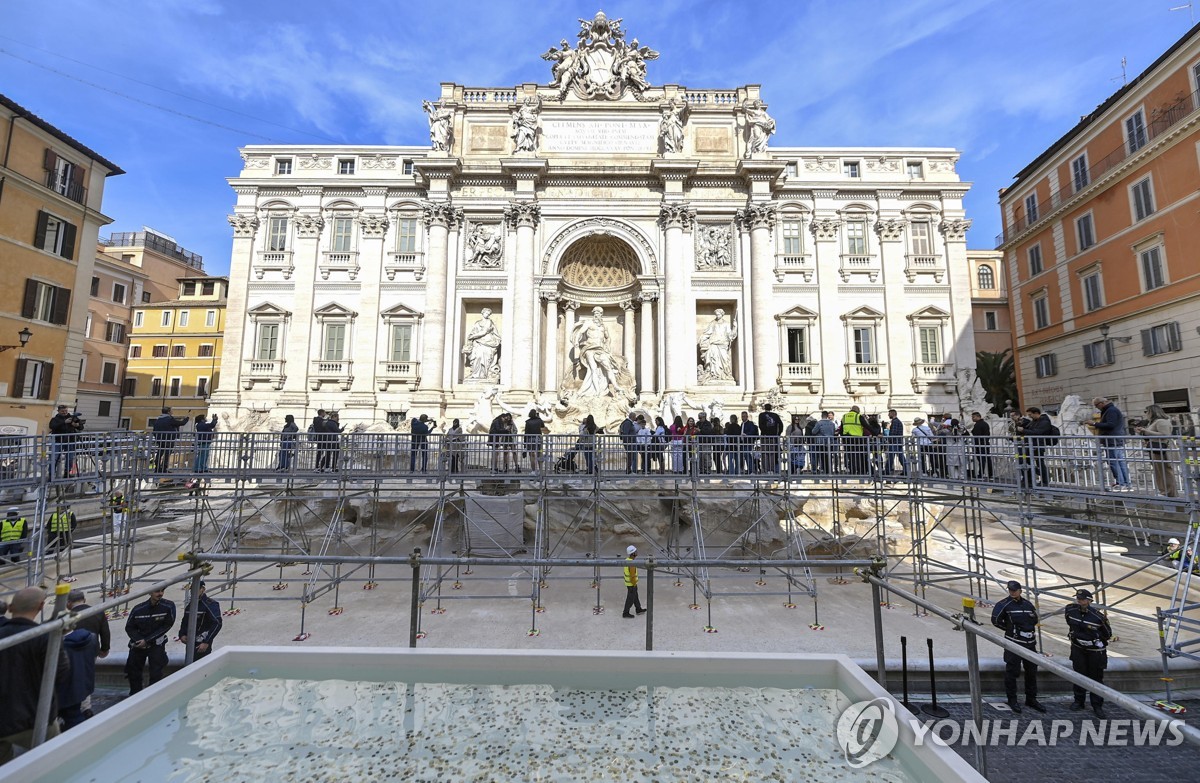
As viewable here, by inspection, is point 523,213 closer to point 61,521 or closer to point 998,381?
point 61,521

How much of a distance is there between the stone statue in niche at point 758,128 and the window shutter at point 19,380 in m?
31.6

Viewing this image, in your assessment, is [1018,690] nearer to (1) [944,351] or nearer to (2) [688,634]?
→ (2) [688,634]

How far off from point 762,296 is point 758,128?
27.2ft

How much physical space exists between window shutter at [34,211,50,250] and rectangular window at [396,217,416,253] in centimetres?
1329

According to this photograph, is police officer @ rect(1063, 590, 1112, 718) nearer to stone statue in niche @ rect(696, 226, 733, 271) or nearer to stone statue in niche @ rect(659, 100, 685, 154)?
stone statue in niche @ rect(696, 226, 733, 271)

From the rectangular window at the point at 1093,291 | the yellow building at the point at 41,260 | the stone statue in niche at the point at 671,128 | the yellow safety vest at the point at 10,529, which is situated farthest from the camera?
the stone statue in niche at the point at 671,128

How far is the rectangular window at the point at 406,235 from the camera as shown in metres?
26.2

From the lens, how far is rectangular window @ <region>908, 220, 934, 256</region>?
26.4 meters

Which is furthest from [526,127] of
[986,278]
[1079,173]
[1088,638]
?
[986,278]

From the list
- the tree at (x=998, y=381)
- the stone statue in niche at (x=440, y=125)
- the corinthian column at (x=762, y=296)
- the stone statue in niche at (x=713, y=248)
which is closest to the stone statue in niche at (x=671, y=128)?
the stone statue in niche at (x=713, y=248)

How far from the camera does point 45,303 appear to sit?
2106 cm

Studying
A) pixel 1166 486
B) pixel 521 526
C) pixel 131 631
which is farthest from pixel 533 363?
pixel 1166 486

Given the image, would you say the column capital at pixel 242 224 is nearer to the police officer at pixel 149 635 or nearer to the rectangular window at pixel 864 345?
the police officer at pixel 149 635

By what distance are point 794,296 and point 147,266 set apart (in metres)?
45.0
